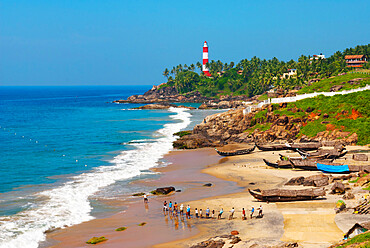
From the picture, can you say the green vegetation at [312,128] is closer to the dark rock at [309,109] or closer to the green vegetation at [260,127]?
the dark rock at [309,109]

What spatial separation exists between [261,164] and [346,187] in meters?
16.8

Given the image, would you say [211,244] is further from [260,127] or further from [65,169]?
[260,127]

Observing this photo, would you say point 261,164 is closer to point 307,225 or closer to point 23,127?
point 307,225

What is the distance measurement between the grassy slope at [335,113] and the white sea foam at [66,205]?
2448 centimetres

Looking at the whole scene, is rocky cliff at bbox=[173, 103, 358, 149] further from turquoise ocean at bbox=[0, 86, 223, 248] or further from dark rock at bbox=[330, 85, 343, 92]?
dark rock at bbox=[330, 85, 343, 92]

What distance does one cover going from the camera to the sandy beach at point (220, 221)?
27.3m

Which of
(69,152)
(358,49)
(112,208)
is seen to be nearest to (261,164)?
(112,208)

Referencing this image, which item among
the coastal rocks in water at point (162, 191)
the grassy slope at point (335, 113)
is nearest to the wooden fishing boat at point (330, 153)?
the grassy slope at point (335, 113)

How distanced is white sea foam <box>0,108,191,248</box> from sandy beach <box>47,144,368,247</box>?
1.67 metres

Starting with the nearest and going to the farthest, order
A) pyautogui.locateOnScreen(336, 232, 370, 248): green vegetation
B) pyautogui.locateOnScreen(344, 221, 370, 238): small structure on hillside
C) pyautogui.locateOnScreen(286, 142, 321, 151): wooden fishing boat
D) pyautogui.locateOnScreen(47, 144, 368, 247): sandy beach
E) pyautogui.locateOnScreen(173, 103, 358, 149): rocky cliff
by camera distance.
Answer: pyautogui.locateOnScreen(336, 232, 370, 248): green vegetation
pyautogui.locateOnScreen(344, 221, 370, 238): small structure on hillside
pyautogui.locateOnScreen(47, 144, 368, 247): sandy beach
pyautogui.locateOnScreen(286, 142, 321, 151): wooden fishing boat
pyautogui.locateOnScreen(173, 103, 358, 149): rocky cliff

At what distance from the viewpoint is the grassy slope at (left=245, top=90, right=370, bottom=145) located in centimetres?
6074

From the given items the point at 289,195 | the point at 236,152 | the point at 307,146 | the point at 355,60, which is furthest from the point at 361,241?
the point at 355,60

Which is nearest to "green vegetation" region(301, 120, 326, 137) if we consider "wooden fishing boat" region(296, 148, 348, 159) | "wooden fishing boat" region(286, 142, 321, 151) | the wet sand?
"wooden fishing boat" region(286, 142, 321, 151)

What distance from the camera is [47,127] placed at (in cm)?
10056
